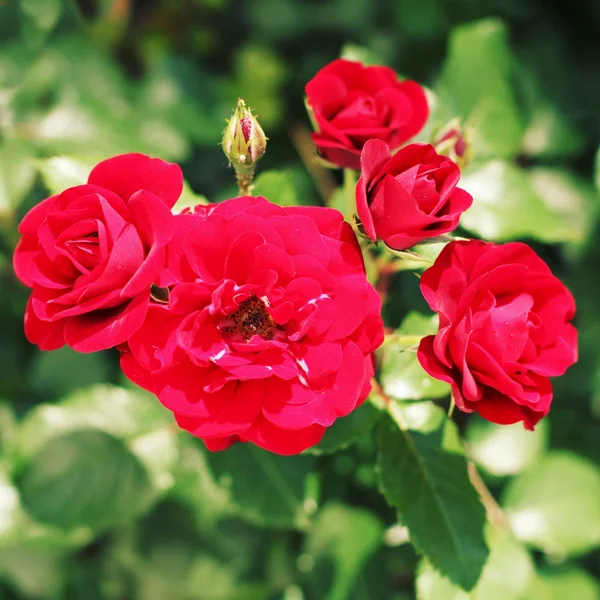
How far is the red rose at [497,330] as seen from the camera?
27.4 inches

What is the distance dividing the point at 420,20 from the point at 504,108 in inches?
28.9

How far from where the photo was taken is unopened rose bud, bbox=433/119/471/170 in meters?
0.94

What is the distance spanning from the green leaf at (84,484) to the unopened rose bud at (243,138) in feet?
2.23

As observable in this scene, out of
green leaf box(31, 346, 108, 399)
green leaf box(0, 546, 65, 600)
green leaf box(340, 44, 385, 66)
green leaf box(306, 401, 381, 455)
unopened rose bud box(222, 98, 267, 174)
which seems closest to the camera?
unopened rose bud box(222, 98, 267, 174)

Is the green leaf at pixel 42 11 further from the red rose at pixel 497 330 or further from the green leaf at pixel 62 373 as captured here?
the red rose at pixel 497 330

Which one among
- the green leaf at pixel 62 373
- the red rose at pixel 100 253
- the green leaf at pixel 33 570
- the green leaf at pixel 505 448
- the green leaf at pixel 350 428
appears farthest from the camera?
the green leaf at pixel 33 570

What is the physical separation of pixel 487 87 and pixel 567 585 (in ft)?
3.55

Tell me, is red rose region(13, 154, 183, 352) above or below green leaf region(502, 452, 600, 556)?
above

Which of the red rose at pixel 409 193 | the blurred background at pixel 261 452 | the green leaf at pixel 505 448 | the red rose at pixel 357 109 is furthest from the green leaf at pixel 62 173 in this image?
the green leaf at pixel 505 448

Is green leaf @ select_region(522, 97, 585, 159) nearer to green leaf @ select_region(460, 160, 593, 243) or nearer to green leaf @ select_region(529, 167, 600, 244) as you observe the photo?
green leaf @ select_region(529, 167, 600, 244)

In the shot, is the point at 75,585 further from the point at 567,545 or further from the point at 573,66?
the point at 573,66

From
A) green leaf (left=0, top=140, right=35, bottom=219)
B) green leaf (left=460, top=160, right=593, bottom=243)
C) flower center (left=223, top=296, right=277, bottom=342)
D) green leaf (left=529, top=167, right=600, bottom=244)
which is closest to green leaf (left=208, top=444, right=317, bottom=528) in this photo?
flower center (left=223, top=296, right=277, bottom=342)

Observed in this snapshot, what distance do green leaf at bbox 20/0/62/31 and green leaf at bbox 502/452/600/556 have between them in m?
1.46

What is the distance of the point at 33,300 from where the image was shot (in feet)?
2.35
